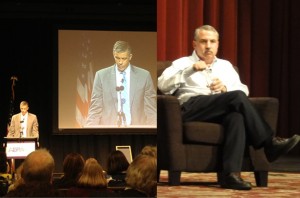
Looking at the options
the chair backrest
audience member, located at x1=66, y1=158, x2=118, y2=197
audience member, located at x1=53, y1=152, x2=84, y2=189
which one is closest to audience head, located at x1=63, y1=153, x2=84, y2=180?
audience member, located at x1=53, y1=152, x2=84, y2=189

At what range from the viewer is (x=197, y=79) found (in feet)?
10.5

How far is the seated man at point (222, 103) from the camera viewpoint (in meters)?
2.88

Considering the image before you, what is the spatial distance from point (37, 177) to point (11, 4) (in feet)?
1.95

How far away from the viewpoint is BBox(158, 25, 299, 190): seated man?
9.44 feet

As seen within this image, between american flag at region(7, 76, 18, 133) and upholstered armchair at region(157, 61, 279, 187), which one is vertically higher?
american flag at region(7, 76, 18, 133)

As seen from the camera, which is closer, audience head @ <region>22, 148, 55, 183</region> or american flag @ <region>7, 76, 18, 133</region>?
audience head @ <region>22, 148, 55, 183</region>

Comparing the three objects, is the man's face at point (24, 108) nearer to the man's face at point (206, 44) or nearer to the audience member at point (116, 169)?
the audience member at point (116, 169)

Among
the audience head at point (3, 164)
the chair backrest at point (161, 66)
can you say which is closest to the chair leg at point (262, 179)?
the chair backrest at point (161, 66)

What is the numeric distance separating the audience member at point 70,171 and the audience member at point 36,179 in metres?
0.26

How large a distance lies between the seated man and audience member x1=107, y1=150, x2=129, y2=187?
2.22 ft

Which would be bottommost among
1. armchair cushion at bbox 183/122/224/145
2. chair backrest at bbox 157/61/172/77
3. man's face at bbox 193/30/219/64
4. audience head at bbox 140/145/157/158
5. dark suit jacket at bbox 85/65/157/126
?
audience head at bbox 140/145/157/158

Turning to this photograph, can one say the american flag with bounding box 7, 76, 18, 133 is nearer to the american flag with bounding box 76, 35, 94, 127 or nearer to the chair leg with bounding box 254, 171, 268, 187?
the american flag with bounding box 76, 35, 94, 127

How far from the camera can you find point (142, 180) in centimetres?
203

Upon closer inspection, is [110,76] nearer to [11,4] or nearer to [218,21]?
[11,4]
